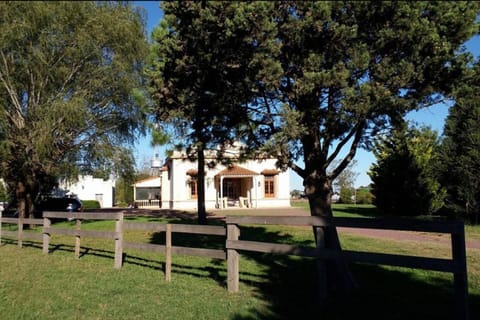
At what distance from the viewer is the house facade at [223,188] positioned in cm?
3112

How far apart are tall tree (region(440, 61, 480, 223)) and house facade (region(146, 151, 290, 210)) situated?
1381 centimetres

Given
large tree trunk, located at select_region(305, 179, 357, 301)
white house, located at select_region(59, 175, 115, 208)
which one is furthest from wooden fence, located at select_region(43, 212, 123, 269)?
white house, located at select_region(59, 175, 115, 208)

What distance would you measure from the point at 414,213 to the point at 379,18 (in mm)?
19157

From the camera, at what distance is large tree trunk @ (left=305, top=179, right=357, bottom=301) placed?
5.30 metres

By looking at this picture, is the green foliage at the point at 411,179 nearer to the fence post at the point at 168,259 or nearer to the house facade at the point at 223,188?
the house facade at the point at 223,188

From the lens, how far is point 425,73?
5.23 meters

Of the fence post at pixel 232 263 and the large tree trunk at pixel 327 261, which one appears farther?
the fence post at pixel 232 263

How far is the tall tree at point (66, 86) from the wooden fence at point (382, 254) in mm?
9056

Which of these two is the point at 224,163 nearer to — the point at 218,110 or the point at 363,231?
the point at 218,110

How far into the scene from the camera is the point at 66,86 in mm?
→ 16109

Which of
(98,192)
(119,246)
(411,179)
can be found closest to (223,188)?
(411,179)

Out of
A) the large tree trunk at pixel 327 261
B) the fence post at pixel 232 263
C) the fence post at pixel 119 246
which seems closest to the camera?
the large tree trunk at pixel 327 261

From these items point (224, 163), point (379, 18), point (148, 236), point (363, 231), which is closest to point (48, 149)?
point (148, 236)

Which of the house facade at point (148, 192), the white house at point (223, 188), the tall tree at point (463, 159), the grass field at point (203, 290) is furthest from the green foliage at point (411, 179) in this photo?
the house facade at point (148, 192)
